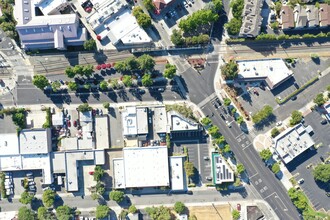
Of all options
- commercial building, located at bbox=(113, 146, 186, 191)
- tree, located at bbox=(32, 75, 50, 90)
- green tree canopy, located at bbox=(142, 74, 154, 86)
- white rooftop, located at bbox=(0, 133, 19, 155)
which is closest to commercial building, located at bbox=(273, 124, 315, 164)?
commercial building, located at bbox=(113, 146, 186, 191)

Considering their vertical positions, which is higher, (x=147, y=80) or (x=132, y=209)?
(x=147, y=80)

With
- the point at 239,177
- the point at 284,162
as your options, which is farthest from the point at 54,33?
the point at 284,162

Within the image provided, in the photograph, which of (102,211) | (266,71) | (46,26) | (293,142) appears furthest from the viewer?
(102,211)

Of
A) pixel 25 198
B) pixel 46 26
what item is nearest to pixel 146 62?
pixel 46 26

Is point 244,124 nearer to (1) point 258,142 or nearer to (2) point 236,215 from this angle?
(1) point 258,142

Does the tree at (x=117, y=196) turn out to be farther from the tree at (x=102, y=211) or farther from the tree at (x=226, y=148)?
the tree at (x=226, y=148)

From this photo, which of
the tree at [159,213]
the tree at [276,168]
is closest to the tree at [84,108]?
the tree at [159,213]

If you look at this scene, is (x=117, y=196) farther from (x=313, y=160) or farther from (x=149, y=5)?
(x=313, y=160)
